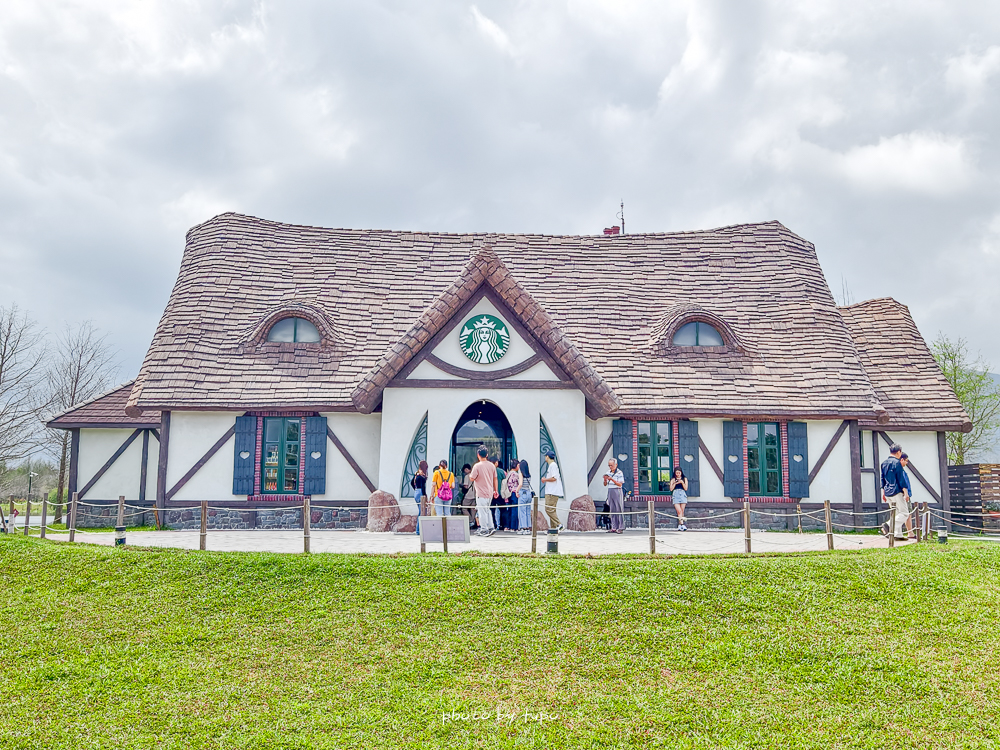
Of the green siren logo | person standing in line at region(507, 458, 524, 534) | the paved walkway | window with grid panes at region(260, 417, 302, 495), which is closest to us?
the paved walkway

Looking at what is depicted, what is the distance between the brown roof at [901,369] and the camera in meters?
17.6

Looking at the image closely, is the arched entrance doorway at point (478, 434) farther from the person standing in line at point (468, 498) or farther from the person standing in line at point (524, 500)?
the person standing in line at point (524, 500)

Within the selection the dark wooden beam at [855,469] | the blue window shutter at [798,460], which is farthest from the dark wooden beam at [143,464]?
the dark wooden beam at [855,469]

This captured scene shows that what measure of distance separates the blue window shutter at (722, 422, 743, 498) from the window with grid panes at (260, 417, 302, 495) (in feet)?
29.8

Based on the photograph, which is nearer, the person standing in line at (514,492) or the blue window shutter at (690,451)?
the person standing in line at (514,492)

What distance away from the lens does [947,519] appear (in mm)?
17484

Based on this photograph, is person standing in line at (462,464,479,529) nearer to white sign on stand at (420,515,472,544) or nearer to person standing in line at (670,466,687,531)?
white sign on stand at (420,515,472,544)

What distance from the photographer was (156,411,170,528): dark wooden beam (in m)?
16.0

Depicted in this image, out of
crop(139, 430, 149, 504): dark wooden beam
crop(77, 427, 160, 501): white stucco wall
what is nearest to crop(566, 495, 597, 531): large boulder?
crop(77, 427, 160, 501): white stucco wall

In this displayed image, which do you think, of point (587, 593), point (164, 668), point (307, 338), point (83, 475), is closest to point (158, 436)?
point (83, 475)

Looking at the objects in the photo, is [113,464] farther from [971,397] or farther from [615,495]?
[971,397]

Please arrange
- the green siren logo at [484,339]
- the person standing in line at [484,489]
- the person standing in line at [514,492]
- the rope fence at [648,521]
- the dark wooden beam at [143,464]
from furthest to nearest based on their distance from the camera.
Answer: the dark wooden beam at [143,464]
the green siren logo at [484,339]
the person standing in line at [514,492]
the person standing in line at [484,489]
the rope fence at [648,521]

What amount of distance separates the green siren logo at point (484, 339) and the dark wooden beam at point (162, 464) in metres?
6.43

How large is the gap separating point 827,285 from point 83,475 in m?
18.7
